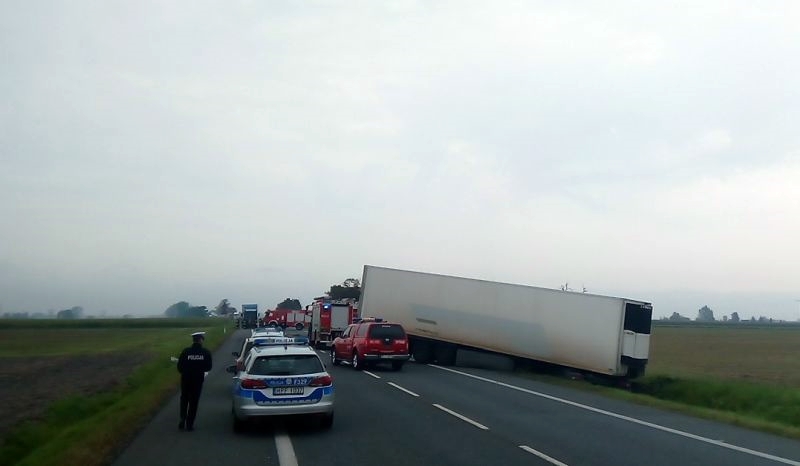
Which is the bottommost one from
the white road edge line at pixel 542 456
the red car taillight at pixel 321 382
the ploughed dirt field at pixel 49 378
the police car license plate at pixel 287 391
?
the ploughed dirt field at pixel 49 378

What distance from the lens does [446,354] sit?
35906 millimetres

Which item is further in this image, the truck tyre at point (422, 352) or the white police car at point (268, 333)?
the truck tyre at point (422, 352)

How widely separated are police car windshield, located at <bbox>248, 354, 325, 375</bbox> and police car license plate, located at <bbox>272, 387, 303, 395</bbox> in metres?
0.31

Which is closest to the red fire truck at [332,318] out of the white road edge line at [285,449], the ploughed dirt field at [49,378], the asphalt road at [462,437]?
the ploughed dirt field at [49,378]

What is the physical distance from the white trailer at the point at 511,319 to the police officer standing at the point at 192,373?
646 inches

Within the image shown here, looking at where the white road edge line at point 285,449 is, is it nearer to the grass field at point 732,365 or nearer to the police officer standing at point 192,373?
the police officer standing at point 192,373

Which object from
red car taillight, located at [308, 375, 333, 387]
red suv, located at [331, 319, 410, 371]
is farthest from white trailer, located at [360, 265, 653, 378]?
red car taillight, located at [308, 375, 333, 387]

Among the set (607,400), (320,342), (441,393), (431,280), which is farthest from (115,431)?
(320,342)

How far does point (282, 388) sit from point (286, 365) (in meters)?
0.49

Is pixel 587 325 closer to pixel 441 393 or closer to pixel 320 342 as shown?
pixel 441 393

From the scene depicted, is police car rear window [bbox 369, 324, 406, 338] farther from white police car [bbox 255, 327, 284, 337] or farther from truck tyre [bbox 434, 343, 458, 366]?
truck tyre [bbox 434, 343, 458, 366]

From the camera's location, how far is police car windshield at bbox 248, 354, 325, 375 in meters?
15.3

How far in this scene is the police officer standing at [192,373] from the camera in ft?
50.5

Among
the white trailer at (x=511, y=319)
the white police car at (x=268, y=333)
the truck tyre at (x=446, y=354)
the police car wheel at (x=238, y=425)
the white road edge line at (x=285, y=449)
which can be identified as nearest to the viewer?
the white road edge line at (x=285, y=449)
